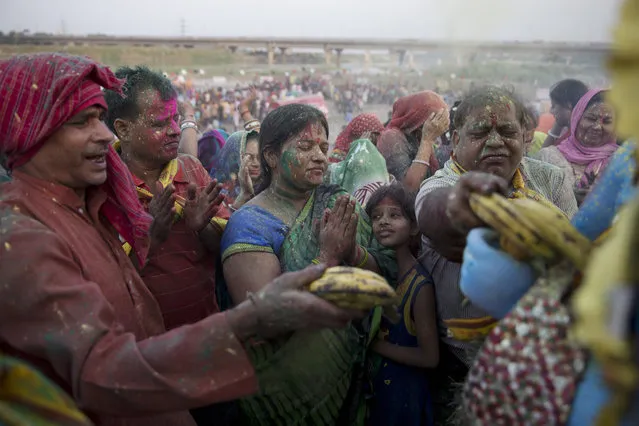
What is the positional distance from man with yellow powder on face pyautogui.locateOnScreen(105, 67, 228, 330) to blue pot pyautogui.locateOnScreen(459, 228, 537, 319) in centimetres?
155

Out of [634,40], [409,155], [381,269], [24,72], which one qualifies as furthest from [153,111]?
[634,40]

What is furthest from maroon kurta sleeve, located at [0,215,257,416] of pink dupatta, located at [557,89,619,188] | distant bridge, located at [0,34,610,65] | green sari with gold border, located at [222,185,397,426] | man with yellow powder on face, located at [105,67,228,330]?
distant bridge, located at [0,34,610,65]

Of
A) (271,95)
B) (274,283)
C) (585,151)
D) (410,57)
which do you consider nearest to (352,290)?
(274,283)

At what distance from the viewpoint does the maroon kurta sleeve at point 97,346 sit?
52.5 inches

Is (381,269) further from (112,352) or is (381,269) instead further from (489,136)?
(112,352)

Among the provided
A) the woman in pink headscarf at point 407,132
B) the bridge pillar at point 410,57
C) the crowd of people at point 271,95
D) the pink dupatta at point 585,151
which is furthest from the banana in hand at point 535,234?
the bridge pillar at point 410,57

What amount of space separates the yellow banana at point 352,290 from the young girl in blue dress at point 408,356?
38.4 inches

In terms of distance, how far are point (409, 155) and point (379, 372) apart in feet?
7.34

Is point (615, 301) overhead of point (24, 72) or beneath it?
beneath

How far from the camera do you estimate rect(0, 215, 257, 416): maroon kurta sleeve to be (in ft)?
4.37

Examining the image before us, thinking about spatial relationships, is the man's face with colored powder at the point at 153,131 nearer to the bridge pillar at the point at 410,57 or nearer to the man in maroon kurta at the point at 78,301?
the man in maroon kurta at the point at 78,301

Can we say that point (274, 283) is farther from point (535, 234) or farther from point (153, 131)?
point (153, 131)

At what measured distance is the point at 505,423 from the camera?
1.14m

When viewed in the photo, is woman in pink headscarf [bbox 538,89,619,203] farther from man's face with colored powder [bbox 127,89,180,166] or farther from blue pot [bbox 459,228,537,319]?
blue pot [bbox 459,228,537,319]
